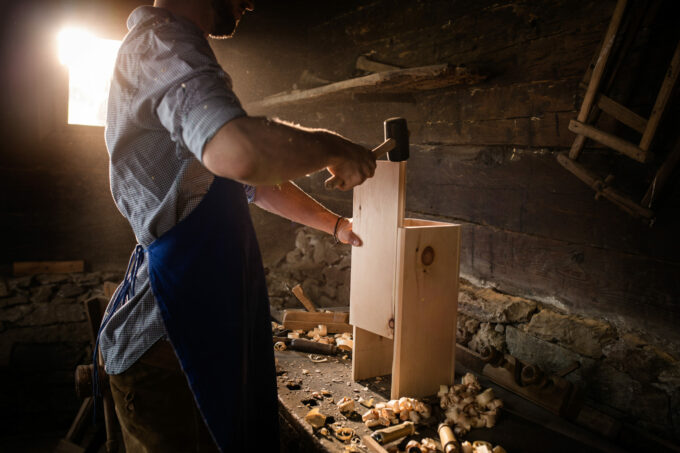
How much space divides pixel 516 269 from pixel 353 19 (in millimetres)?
2926

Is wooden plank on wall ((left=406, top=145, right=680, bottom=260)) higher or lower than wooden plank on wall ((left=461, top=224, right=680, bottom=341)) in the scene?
higher

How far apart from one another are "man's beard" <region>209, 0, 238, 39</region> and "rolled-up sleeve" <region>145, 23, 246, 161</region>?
0.31m

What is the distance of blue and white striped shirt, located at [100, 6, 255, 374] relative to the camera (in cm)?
114

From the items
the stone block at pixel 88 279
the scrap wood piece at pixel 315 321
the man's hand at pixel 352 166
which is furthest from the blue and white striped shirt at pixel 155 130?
the stone block at pixel 88 279

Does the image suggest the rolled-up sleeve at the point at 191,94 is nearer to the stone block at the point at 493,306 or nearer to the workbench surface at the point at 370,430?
the workbench surface at the point at 370,430

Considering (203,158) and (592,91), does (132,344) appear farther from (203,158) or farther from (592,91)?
(592,91)

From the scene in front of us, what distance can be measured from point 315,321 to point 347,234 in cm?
101

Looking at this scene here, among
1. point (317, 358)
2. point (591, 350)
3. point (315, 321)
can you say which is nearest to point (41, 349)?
point (315, 321)

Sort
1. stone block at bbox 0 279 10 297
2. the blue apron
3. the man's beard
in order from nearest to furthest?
the blue apron < the man's beard < stone block at bbox 0 279 10 297

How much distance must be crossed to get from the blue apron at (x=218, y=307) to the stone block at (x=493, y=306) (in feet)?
6.05

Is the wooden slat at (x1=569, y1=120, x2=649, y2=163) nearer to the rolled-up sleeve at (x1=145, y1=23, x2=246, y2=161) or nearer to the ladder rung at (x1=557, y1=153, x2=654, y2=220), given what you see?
the ladder rung at (x1=557, y1=153, x2=654, y2=220)

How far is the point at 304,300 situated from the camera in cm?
362

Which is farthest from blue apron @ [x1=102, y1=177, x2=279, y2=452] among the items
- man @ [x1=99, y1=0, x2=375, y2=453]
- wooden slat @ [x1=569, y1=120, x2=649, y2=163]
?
wooden slat @ [x1=569, y1=120, x2=649, y2=163]

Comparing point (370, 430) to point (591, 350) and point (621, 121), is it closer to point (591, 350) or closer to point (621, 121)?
point (591, 350)
